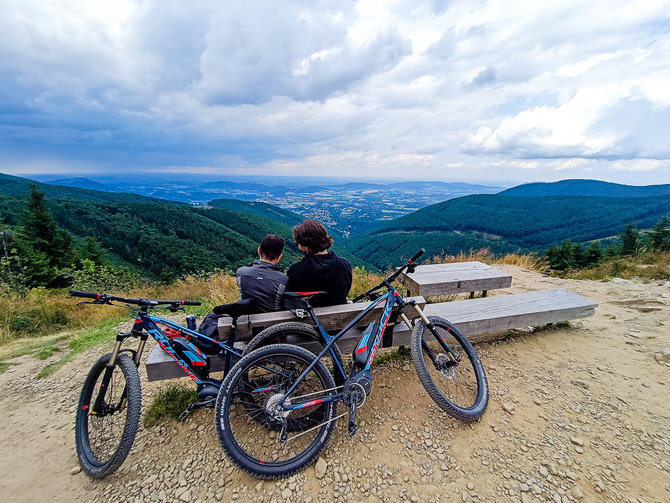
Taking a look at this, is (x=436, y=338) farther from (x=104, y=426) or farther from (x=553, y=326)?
(x=104, y=426)

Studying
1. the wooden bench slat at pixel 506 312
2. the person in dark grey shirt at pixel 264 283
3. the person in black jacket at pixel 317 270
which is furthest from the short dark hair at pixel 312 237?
the wooden bench slat at pixel 506 312

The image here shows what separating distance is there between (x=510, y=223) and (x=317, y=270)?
6065 inches

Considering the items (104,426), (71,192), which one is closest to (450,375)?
(104,426)

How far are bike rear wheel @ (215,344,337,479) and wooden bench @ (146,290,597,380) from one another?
0.45 metres

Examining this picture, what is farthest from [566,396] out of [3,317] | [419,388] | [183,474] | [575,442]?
[3,317]

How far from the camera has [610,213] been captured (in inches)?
4983

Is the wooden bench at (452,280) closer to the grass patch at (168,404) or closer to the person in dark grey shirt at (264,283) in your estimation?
the person in dark grey shirt at (264,283)

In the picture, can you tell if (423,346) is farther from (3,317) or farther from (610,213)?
(610,213)

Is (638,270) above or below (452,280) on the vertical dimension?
below

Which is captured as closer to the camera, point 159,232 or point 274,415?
point 274,415

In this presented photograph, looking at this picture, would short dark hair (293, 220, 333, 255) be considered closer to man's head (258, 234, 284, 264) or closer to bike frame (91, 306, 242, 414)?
man's head (258, 234, 284, 264)

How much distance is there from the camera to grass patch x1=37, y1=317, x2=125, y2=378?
4.11 metres

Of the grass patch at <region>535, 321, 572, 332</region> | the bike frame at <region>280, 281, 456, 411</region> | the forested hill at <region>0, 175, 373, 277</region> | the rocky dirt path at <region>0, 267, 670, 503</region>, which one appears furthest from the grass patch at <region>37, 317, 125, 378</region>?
the forested hill at <region>0, 175, 373, 277</region>

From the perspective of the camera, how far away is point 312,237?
2.87 metres
